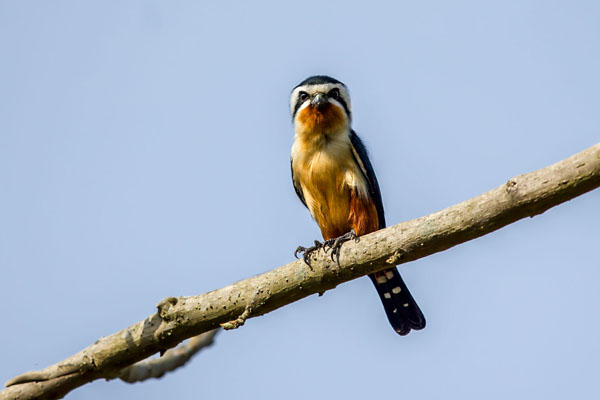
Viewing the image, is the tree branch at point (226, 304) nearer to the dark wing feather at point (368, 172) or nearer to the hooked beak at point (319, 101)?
the dark wing feather at point (368, 172)

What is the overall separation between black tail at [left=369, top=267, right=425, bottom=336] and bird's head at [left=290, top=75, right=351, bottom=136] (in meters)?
1.88

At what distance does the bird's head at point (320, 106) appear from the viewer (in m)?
8.27

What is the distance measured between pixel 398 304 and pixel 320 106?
256 centimetres

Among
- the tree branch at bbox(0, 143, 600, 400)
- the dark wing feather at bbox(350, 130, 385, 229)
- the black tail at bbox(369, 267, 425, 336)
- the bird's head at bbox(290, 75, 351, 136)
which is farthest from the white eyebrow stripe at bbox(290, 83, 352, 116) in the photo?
the tree branch at bbox(0, 143, 600, 400)

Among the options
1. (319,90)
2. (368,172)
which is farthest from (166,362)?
(319,90)

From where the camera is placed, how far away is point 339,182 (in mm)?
7918

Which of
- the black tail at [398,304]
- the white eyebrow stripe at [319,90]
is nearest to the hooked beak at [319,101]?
the white eyebrow stripe at [319,90]

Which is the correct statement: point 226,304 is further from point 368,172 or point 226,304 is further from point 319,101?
point 319,101

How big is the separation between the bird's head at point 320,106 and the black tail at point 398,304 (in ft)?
6.18

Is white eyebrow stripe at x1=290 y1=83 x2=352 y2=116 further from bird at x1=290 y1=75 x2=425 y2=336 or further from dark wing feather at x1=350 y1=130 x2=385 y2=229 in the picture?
dark wing feather at x1=350 y1=130 x2=385 y2=229

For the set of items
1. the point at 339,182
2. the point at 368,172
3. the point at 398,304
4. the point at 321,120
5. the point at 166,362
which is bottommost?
the point at 166,362

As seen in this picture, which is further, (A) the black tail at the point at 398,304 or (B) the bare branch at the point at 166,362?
(A) the black tail at the point at 398,304

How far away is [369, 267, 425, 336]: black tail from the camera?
8.07 m

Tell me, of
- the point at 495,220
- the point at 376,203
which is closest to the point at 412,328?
the point at 376,203
